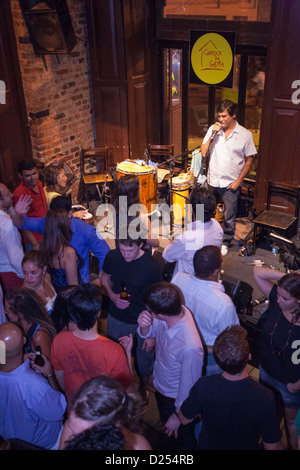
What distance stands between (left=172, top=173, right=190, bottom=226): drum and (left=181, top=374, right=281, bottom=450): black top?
3.95m

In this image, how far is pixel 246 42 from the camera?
20.0ft

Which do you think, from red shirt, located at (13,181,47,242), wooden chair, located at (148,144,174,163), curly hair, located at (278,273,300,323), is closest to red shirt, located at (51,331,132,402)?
curly hair, located at (278,273,300,323)

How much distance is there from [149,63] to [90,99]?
45.1 inches

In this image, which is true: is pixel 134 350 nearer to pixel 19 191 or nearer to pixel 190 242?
pixel 190 242

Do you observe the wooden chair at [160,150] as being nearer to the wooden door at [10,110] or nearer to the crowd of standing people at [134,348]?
the wooden door at [10,110]

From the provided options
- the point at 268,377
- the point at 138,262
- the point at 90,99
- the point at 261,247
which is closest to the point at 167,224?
the point at 261,247

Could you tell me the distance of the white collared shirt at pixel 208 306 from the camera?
287cm

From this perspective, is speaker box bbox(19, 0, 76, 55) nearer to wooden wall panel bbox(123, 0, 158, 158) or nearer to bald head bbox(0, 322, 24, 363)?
wooden wall panel bbox(123, 0, 158, 158)

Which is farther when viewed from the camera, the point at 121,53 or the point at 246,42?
the point at 121,53

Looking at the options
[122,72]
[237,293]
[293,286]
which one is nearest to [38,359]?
[293,286]

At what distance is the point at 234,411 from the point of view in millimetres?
2250

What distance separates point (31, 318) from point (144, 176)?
3.78 meters

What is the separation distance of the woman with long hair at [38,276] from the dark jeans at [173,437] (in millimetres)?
1065

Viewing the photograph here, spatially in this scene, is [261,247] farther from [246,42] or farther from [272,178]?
[246,42]
